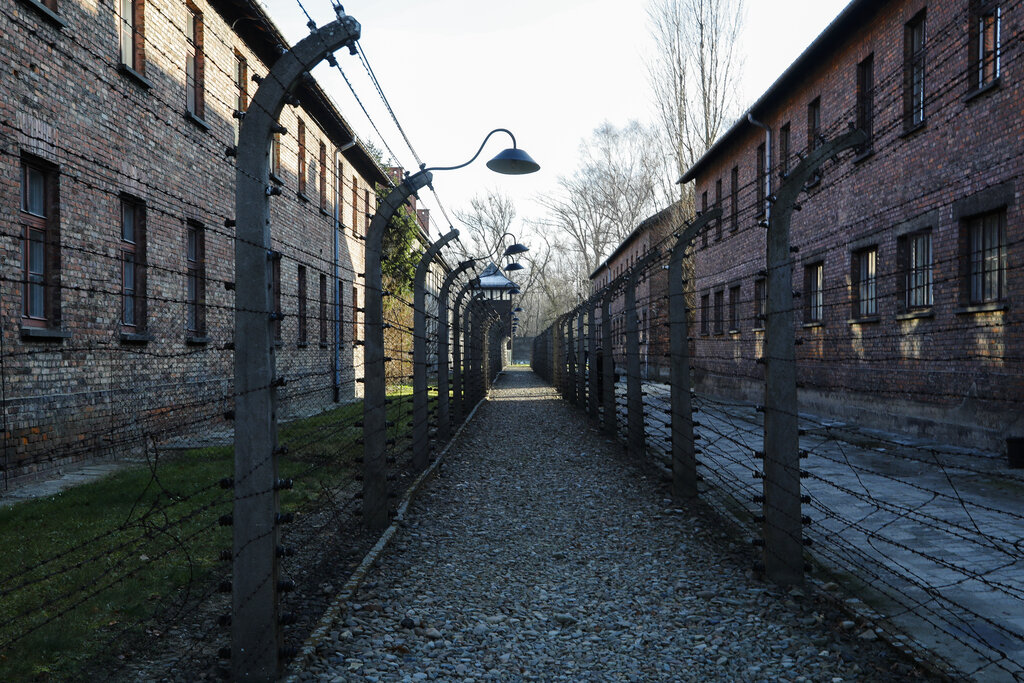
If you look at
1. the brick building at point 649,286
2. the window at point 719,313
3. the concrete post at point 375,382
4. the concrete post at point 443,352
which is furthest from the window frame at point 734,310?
the concrete post at point 375,382

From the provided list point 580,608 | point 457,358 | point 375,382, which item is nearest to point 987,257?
point 457,358

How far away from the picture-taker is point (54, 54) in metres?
9.22

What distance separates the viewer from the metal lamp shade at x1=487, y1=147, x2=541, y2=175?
33.2 feet

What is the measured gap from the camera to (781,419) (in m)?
5.29

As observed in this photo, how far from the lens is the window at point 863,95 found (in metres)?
15.1

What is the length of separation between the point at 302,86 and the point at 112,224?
11.3 ft

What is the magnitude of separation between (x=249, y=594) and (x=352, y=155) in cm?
2253

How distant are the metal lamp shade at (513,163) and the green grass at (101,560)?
13.9 feet

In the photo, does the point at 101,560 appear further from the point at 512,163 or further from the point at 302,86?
the point at 512,163

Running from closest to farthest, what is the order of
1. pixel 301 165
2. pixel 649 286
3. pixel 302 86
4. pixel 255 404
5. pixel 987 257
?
pixel 255 404 < pixel 302 86 < pixel 987 257 < pixel 301 165 < pixel 649 286

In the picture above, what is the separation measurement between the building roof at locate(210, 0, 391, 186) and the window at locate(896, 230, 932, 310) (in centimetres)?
864

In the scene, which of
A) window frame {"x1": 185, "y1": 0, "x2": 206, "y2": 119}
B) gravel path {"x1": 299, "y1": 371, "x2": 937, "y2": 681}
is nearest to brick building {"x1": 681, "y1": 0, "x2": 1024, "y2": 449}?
gravel path {"x1": 299, "y1": 371, "x2": 937, "y2": 681}

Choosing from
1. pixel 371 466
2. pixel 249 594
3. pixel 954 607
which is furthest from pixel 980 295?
pixel 249 594

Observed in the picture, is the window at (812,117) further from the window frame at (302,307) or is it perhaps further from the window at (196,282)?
the window at (196,282)
